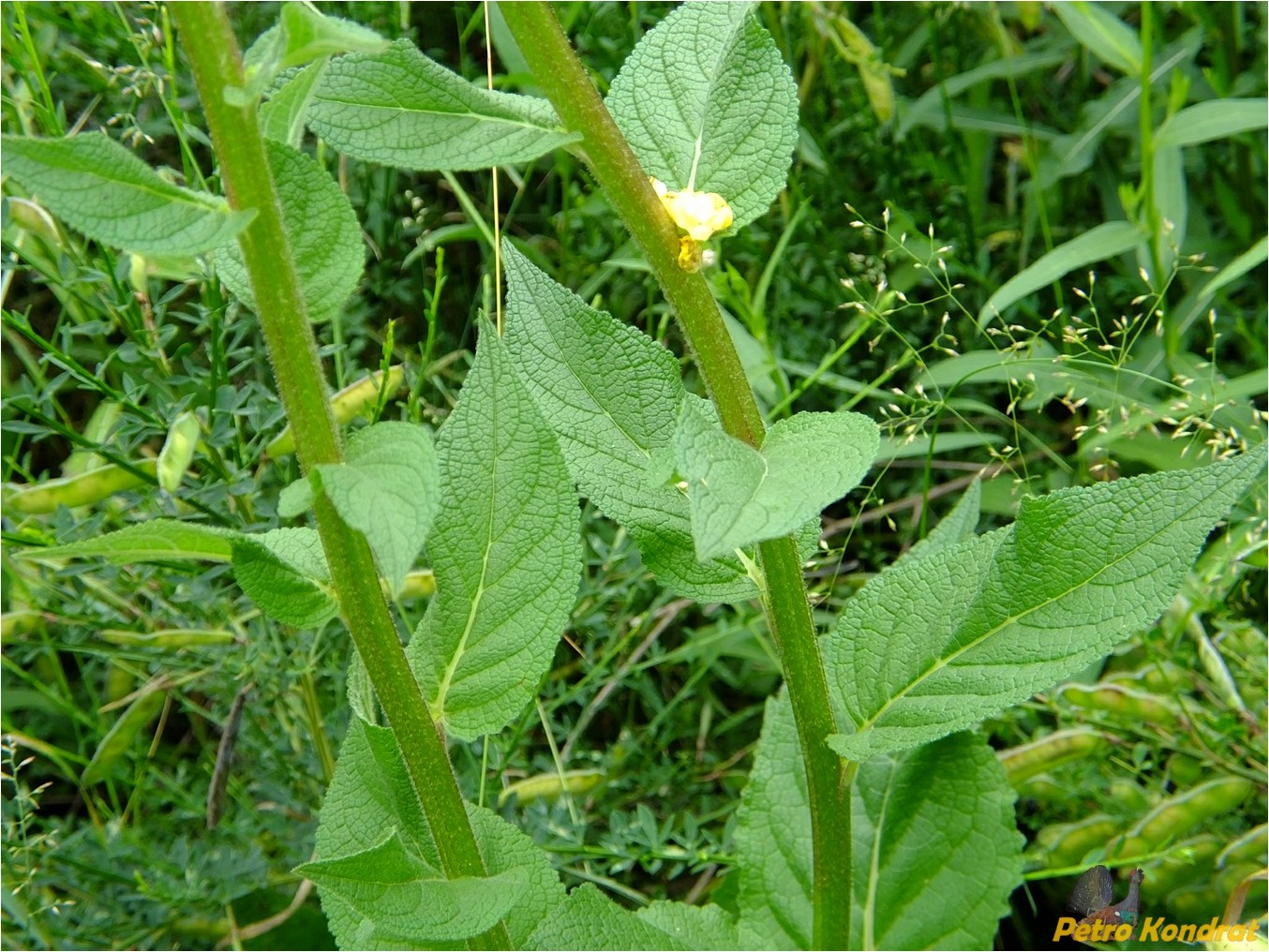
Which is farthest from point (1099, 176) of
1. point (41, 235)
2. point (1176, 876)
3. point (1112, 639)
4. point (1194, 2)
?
point (41, 235)

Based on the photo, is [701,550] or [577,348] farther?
[577,348]

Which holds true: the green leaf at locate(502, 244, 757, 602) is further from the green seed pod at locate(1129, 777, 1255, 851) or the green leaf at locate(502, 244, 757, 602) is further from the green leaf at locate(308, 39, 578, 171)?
the green seed pod at locate(1129, 777, 1255, 851)

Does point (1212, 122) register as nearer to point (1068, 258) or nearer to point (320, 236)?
point (1068, 258)

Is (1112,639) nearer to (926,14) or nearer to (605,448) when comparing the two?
(605,448)

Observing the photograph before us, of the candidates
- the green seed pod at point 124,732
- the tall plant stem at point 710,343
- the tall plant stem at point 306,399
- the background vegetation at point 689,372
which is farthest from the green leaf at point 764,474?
the green seed pod at point 124,732

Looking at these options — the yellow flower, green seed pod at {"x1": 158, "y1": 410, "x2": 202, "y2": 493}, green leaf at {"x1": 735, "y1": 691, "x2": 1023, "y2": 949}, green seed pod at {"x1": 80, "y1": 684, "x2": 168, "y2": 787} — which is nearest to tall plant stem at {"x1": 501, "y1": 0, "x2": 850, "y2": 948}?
the yellow flower

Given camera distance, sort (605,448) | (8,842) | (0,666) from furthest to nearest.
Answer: (0,666) → (8,842) → (605,448)
